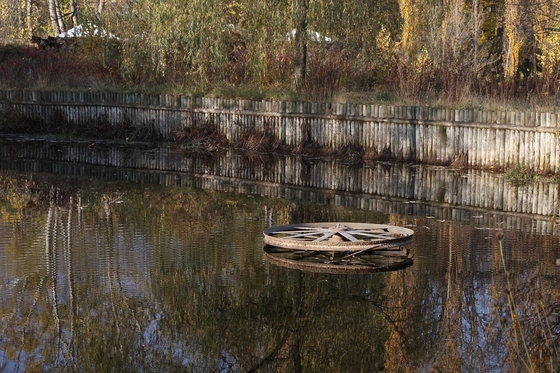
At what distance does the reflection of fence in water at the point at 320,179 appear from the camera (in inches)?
611

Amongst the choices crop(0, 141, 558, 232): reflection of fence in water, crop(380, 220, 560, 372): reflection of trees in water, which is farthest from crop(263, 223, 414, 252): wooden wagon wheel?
crop(0, 141, 558, 232): reflection of fence in water

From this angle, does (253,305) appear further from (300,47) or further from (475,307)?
(300,47)

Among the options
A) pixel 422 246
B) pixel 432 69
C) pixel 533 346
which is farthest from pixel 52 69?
pixel 533 346

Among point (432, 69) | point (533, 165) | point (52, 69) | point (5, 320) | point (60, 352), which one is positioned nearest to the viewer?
point (60, 352)

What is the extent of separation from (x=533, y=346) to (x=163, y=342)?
10.1ft

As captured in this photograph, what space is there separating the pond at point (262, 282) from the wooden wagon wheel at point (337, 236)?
29 centimetres

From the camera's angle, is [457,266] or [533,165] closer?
[457,266]

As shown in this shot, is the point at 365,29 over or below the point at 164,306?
over

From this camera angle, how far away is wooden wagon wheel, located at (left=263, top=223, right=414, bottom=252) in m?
11.2

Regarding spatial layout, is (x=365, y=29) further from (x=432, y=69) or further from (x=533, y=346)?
(x=533, y=346)

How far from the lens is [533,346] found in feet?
24.6

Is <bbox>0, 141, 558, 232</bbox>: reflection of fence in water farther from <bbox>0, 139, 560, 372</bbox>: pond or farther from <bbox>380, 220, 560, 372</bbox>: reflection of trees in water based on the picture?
<bbox>380, 220, 560, 372</bbox>: reflection of trees in water

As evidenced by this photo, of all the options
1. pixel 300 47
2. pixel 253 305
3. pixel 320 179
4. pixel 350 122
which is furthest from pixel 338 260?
pixel 300 47

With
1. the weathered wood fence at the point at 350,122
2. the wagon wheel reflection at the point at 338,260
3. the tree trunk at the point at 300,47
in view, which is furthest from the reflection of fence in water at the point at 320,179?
the tree trunk at the point at 300,47
